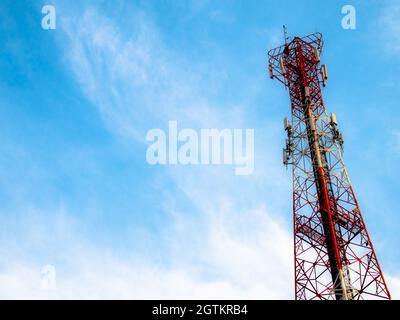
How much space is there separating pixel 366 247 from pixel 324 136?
41.1 feet

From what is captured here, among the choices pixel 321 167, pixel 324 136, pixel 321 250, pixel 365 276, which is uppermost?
pixel 324 136

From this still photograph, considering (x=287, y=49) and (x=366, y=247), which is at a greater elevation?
(x=287, y=49)

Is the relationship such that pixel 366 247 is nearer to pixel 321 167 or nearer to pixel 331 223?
pixel 331 223

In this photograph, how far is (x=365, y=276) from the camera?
3070cm

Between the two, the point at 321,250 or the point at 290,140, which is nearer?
the point at 321,250
